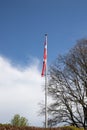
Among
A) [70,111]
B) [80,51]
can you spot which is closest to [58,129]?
[70,111]

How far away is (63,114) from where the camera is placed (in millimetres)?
36656

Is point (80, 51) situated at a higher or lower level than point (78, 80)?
higher

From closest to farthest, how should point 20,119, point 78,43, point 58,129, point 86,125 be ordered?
1. point 58,129
2. point 86,125
3. point 78,43
4. point 20,119

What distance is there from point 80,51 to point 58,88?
16.2 feet

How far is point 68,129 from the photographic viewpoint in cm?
2250

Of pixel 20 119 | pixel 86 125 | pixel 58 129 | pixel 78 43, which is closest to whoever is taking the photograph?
pixel 58 129

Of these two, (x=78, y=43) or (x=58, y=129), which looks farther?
(x=78, y=43)

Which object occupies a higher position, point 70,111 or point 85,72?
point 85,72

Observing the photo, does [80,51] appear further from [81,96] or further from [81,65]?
[81,96]

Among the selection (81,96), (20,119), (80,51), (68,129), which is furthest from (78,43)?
(20,119)

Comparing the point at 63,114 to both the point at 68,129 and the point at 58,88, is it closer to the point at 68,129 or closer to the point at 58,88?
the point at 58,88

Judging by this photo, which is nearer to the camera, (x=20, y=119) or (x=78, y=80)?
(x=78, y=80)

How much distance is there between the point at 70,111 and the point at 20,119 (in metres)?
36.0

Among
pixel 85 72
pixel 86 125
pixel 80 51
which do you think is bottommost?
pixel 86 125
